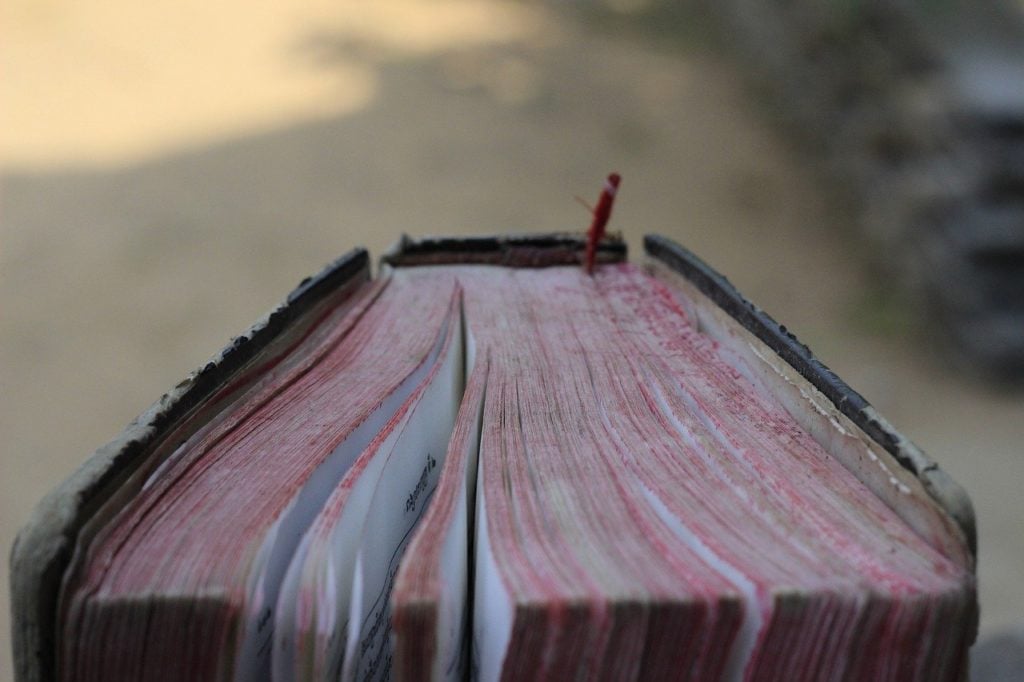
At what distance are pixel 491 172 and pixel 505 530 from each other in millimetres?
3365

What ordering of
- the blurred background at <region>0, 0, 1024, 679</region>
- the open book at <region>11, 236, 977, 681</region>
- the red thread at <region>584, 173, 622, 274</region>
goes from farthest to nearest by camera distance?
1. the blurred background at <region>0, 0, 1024, 679</region>
2. the red thread at <region>584, 173, 622, 274</region>
3. the open book at <region>11, 236, 977, 681</region>

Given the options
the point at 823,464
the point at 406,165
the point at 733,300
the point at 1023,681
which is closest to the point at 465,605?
the point at 823,464

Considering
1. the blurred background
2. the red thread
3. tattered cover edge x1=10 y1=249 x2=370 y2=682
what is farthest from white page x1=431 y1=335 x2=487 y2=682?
the blurred background

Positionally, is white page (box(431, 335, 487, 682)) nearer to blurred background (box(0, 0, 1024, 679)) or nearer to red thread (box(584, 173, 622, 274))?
red thread (box(584, 173, 622, 274))

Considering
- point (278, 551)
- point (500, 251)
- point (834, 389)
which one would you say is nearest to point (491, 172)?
point (500, 251)

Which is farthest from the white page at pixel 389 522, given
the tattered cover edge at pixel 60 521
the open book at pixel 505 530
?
the tattered cover edge at pixel 60 521

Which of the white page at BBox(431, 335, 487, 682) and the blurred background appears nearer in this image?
the white page at BBox(431, 335, 487, 682)

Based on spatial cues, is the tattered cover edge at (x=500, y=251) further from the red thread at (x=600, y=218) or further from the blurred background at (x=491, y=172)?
the blurred background at (x=491, y=172)

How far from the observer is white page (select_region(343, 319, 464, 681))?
0.47 meters

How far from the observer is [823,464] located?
0.55 m

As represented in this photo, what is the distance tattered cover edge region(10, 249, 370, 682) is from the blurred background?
1.55 meters

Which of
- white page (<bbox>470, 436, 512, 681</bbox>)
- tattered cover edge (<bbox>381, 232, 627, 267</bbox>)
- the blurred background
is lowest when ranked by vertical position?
white page (<bbox>470, 436, 512, 681</bbox>)

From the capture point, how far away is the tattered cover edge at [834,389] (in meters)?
0.46

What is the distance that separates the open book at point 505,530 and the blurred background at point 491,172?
57.2 inches
